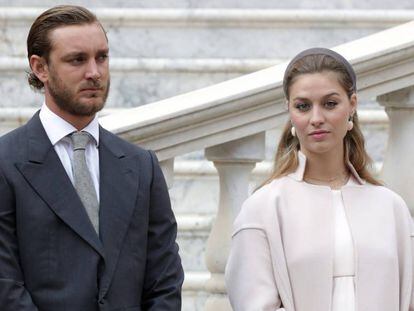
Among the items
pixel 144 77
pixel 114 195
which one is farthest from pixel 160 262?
pixel 144 77

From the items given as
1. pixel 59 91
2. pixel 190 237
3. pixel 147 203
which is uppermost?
pixel 59 91

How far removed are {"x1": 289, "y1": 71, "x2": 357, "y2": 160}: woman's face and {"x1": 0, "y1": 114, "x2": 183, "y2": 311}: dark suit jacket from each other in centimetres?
52

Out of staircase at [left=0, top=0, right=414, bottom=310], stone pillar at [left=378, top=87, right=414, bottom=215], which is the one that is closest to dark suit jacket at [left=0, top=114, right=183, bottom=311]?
stone pillar at [left=378, top=87, right=414, bottom=215]

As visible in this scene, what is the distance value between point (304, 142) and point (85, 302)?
94 cm

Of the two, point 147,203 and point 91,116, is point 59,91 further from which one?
point 147,203

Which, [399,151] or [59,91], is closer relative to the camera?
[59,91]

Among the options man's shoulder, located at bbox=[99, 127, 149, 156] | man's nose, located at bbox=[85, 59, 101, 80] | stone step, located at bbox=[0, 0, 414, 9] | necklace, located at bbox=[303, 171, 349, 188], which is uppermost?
stone step, located at bbox=[0, 0, 414, 9]

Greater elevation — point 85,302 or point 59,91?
point 59,91

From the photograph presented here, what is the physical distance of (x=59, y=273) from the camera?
192 inches

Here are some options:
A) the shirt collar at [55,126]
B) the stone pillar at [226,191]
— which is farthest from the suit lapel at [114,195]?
the stone pillar at [226,191]

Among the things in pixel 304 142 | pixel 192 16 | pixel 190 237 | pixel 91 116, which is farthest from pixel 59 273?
pixel 192 16

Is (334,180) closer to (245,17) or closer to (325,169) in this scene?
(325,169)

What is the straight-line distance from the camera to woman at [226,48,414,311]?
16.9 feet

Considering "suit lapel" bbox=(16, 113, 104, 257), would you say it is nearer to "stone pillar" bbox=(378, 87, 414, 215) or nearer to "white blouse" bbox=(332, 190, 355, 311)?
"white blouse" bbox=(332, 190, 355, 311)
